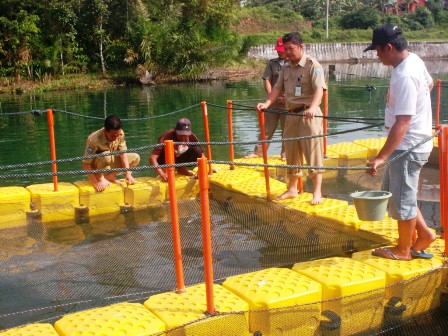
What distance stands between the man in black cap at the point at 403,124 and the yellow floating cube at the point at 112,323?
1987 mm

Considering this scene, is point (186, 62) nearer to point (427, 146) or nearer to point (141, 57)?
point (141, 57)

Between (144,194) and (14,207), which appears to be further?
(144,194)

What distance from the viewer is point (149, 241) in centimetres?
630

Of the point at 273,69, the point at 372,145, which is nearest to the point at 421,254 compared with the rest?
the point at 273,69

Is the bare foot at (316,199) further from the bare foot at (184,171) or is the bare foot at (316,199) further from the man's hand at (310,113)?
the bare foot at (184,171)

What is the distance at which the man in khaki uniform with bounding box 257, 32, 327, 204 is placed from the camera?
6590 mm

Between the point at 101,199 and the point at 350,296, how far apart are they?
4.18 metres

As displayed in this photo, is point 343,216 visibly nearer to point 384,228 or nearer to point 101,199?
point 384,228

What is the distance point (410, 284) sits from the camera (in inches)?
180

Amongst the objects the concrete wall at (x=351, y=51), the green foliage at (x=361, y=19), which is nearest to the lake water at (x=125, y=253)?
the concrete wall at (x=351, y=51)

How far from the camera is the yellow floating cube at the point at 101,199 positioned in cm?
756

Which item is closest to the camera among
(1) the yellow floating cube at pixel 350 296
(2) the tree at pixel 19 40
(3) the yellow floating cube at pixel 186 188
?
(1) the yellow floating cube at pixel 350 296

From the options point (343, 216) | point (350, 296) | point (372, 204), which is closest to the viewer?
point (350, 296)

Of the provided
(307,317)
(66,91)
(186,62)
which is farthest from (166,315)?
(186,62)
